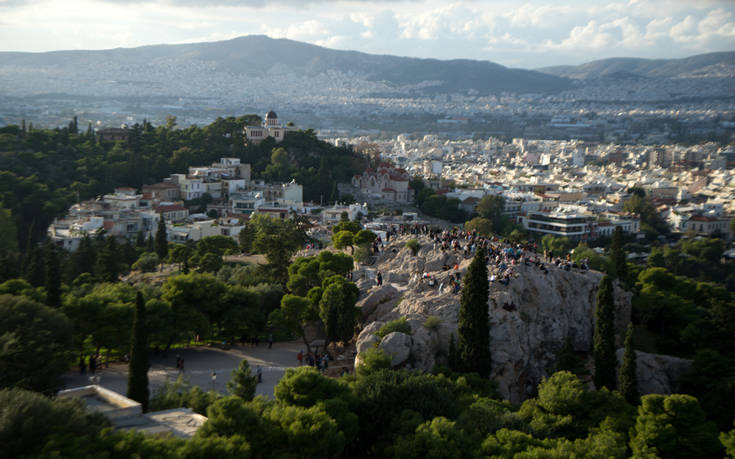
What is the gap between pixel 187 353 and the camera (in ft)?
70.7

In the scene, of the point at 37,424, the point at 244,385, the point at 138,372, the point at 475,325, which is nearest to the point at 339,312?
the point at 475,325

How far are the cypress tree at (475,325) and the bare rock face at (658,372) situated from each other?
5.17 m

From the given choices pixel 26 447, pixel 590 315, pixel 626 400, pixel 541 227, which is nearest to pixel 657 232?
pixel 541 227

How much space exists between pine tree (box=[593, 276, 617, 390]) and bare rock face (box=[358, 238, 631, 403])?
69.6 inches

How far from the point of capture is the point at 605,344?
20.0 m

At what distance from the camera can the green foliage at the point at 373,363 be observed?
16.7 metres

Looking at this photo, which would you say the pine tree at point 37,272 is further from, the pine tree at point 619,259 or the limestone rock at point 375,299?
the pine tree at point 619,259

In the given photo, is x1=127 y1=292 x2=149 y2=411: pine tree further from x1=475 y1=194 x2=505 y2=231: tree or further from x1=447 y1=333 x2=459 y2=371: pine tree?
x1=475 y1=194 x2=505 y2=231: tree

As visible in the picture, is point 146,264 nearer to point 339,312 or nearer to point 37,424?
point 339,312

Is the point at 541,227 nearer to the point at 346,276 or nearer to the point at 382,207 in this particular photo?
the point at 382,207

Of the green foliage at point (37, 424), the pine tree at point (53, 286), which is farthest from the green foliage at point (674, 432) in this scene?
the pine tree at point (53, 286)

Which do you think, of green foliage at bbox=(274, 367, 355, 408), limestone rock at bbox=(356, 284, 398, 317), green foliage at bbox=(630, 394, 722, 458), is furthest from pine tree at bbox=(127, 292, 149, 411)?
green foliage at bbox=(630, 394, 722, 458)

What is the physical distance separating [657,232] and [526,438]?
61.7 metres

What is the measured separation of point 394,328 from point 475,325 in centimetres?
224
